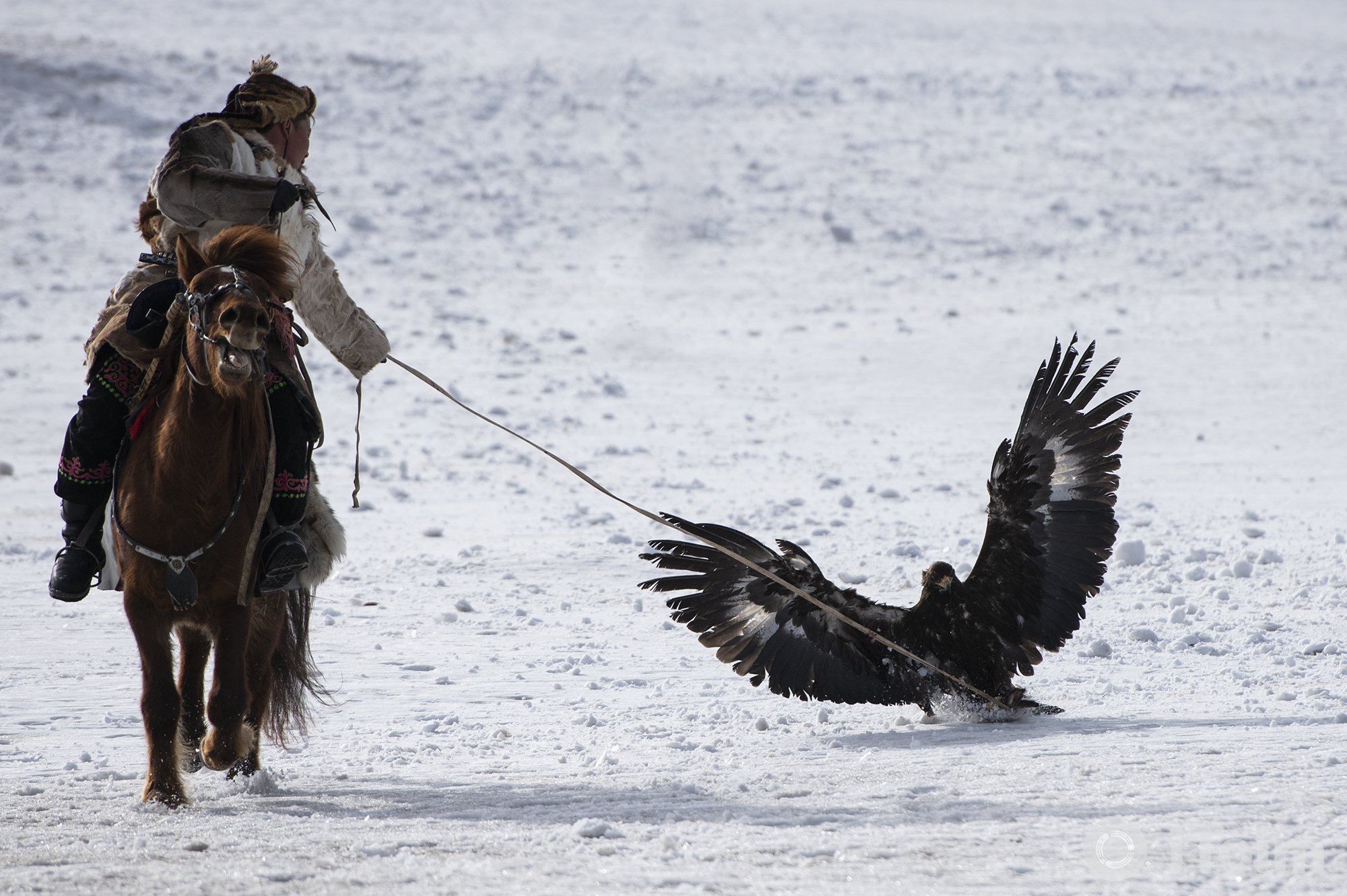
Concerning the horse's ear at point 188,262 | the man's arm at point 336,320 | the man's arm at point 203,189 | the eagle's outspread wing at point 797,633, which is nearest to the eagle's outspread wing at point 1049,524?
the eagle's outspread wing at point 797,633

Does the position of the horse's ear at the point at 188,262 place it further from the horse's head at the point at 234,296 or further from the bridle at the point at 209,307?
the bridle at the point at 209,307

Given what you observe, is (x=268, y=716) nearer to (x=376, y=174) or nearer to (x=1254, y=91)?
(x=376, y=174)

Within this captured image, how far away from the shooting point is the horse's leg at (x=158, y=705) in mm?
3713

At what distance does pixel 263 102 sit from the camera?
4203mm

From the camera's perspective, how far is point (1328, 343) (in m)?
14.0

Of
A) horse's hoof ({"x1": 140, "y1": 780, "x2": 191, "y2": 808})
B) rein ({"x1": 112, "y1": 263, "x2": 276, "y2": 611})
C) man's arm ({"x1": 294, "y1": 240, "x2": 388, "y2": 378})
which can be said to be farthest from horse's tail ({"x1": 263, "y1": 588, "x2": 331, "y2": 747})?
man's arm ({"x1": 294, "y1": 240, "x2": 388, "y2": 378})

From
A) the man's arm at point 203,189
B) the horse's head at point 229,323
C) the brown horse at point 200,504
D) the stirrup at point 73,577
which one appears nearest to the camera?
the horse's head at point 229,323

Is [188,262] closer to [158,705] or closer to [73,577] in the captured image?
[73,577]

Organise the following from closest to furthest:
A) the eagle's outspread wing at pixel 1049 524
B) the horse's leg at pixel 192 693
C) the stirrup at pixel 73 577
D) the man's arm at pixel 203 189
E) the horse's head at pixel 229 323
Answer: the horse's head at pixel 229 323 < the man's arm at pixel 203 189 < the stirrup at pixel 73 577 < the horse's leg at pixel 192 693 < the eagle's outspread wing at pixel 1049 524

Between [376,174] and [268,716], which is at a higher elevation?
[376,174]

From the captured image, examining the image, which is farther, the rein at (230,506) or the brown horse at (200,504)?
the brown horse at (200,504)

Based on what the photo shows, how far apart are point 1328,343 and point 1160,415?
366 centimetres

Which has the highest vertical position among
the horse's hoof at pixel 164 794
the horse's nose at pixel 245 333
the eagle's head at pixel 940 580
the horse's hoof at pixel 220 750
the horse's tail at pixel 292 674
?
the horse's nose at pixel 245 333

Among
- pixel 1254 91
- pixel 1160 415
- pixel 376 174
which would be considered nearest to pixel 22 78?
pixel 376 174
